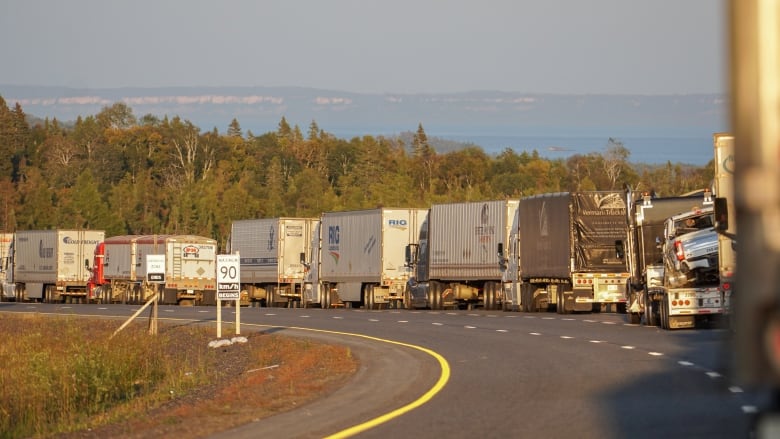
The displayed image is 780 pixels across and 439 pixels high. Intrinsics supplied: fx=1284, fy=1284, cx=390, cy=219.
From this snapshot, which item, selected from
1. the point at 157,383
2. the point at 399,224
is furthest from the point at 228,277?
the point at 399,224

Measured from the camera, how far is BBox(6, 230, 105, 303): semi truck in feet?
248

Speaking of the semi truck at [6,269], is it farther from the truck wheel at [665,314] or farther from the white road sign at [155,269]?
the truck wheel at [665,314]

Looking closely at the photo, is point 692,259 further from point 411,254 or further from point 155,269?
point 411,254

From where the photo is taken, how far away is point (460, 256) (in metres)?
49.2

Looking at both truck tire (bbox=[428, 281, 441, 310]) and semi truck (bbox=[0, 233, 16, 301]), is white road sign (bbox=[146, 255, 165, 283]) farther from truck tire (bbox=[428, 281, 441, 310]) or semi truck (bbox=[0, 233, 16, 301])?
semi truck (bbox=[0, 233, 16, 301])

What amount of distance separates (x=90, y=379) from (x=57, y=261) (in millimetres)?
52330

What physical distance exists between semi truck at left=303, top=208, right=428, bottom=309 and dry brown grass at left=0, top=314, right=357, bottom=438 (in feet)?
61.9

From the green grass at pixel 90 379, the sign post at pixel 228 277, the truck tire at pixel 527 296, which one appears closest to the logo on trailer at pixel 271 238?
the truck tire at pixel 527 296

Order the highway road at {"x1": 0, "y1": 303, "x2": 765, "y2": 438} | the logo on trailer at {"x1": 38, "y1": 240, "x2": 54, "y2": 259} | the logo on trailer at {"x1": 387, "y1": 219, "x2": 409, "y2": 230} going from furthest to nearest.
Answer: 1. the logo on trailer at {"x1": 38, "y1": 240, "x2": 54, "y2": 259}
2. the logo on trailer at {"x1": 387, "y1": 219, "x2": 409, "y2": 230}
3. the highway road at {"x1": 0, "y1": 303, "x2": 765, "y2": 438}

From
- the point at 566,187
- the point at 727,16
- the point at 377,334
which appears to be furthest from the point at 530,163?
the point at 727,16

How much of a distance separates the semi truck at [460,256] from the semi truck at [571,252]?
278 cm

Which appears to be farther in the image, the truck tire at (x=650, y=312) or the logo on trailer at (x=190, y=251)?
the logo on trailer at (x=190, y=251)

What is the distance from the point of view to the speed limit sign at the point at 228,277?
99.1 ft

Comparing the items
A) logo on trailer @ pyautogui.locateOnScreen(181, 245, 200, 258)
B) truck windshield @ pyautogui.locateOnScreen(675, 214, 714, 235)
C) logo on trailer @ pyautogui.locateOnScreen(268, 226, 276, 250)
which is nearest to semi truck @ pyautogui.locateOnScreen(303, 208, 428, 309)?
logo on trailer @ pyautogui.locateOnScreen(268, 226, 276, 250)
